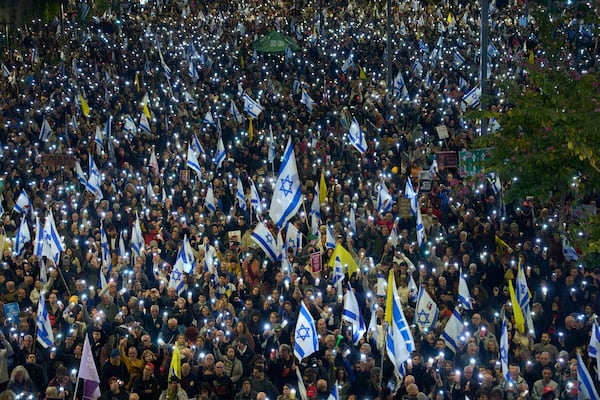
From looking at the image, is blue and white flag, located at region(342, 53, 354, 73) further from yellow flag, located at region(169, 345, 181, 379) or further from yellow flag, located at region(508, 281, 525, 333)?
Result: yellow flag, located at region(169, 345, 181, 379)

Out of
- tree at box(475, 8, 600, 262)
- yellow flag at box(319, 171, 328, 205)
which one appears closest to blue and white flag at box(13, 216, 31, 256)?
yellow flag at box(319, 171, 328, 205)

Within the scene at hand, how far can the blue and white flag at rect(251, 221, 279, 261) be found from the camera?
19812 millimetres

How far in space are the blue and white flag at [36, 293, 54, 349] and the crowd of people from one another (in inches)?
5.1

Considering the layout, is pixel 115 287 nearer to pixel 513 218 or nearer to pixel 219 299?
pixel 219 299

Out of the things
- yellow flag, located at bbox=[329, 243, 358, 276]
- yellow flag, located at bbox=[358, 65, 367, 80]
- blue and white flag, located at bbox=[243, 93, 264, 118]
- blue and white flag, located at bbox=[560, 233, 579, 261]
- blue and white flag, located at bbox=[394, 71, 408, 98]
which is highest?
yellow flag, located at bbox=[358, 65, 367, 80]

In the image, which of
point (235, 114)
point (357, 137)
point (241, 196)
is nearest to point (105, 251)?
point (241, 196)

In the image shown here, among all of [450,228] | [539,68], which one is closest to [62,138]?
[450,228]

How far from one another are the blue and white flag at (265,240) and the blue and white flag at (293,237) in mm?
488

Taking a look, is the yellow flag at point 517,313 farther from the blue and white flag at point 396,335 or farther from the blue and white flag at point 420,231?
the blue and white flag at point 420,231

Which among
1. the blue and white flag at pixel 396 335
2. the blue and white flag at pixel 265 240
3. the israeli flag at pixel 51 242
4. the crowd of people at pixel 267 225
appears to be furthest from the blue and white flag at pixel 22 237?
the blue and white flag at pixel 396 335

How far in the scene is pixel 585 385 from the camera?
13.4 meters

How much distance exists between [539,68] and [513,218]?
13.0 ft

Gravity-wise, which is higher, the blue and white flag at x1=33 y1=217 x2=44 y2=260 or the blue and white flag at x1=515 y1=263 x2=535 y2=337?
the blue and white flag at x1=33 y1=217 x2=44 y2=260

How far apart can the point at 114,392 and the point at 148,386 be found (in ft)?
1.65
